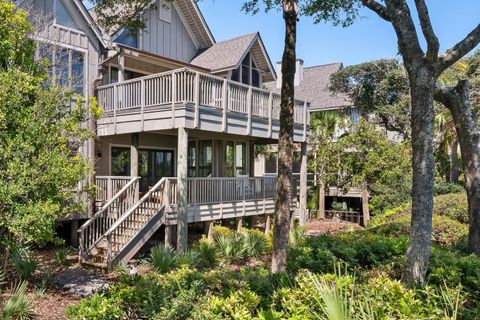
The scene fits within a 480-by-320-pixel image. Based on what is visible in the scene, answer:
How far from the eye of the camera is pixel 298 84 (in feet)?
115

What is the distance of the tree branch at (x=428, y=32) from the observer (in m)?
6.29

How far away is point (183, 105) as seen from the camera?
12703 mm

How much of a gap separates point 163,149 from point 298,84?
63.3ft

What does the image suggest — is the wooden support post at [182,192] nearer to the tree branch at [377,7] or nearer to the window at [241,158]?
the tree branch at [377,7]

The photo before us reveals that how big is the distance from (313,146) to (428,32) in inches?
677

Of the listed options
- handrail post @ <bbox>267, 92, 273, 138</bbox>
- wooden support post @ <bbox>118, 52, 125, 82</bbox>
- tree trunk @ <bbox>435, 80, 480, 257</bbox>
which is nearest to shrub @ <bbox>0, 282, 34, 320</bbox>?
tree trunk @ <bbox>435, 80, 480, 257</bbox>

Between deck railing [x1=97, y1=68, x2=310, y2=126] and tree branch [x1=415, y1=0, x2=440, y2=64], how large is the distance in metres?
7.35

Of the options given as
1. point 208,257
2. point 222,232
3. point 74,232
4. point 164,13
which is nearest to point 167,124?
point 222,232

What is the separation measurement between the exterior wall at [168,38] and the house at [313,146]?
26.3 ft

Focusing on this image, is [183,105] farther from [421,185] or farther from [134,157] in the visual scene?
[421,185]

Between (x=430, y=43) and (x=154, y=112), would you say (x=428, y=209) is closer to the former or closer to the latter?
(x=430, y=43)

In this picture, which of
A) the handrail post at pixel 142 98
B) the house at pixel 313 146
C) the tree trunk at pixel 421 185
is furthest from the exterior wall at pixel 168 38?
the tree trunk at pixel 421 185

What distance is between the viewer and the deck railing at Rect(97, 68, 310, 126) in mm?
12922

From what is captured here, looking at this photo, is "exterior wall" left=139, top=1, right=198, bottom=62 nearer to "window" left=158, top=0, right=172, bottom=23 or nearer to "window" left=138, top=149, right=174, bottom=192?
"window" left=158, top=0, right=172, bottom=23
